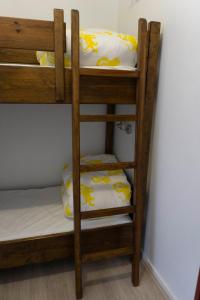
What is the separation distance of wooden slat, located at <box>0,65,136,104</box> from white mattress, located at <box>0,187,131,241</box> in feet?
3.17

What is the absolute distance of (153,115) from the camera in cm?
165

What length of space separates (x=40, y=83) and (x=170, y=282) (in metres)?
1.58

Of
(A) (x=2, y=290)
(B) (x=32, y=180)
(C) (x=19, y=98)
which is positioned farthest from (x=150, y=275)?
(C) (x=19, y=98)

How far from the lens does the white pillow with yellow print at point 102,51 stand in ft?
4.42

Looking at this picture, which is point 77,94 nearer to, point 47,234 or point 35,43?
point 35,43

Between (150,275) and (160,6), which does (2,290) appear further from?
(160,6)

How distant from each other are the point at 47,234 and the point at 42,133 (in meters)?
1.05

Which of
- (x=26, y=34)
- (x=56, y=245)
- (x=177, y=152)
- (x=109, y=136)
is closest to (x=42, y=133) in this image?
(x=109, y=136)

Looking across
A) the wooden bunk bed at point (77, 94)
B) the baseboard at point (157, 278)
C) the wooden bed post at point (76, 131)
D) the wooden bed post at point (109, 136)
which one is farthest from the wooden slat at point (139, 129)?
the wooden bed post at point (109, 136)

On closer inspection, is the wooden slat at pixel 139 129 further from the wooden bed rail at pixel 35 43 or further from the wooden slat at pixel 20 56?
the wooden slat at pixel 20 56

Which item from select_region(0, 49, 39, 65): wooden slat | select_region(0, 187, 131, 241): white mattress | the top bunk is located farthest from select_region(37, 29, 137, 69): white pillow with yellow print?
select_region(0, 187, 131, 241): white mattress

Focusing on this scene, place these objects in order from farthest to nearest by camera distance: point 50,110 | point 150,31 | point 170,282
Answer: point 50,110
point 170,282
point 150,31

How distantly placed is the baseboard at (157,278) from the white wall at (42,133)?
121 cm

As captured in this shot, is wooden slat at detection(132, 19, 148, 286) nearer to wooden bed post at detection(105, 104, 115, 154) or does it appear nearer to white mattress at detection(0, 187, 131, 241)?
white mattress at detection(0, 187, 131, 241)
